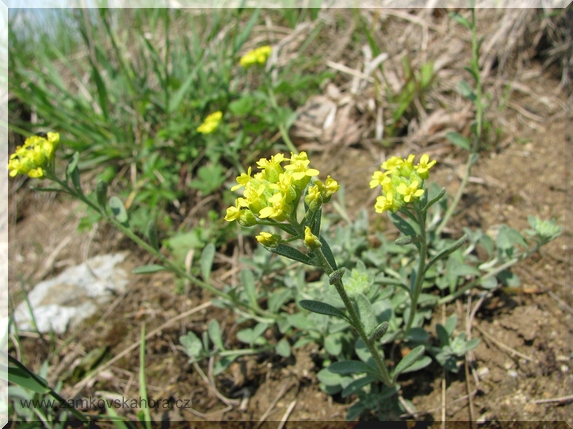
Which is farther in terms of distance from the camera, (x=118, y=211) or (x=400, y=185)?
(x=118, y=211)

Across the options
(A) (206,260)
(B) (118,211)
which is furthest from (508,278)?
(B) (118,211)

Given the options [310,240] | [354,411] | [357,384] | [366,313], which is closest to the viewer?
[310,240]

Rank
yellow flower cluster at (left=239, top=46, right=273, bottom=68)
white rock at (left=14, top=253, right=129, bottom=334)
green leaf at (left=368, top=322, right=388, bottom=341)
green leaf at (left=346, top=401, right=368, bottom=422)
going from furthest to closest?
yellow flower cluster at (left=239, top=46, right=273, bottom=68) → white rock at (left=14, top=253, right=129, bottom=334) → green leaf at (left=346, top=401, right=368, bottom=422) → green leaf at (left=368, top=322, right=388, bottom=341)

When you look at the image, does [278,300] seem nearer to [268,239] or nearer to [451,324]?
[451,324]

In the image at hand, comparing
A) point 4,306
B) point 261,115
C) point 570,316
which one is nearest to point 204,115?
point 261,115

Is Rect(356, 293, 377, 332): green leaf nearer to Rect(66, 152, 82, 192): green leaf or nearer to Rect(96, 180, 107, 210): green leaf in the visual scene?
Rect(96, 180, 107, 210): green leaf

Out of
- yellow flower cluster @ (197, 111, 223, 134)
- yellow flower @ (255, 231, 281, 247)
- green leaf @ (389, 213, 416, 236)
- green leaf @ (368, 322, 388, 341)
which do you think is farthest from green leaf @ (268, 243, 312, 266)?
yellow flower cluster @ (197, 111, 223, 134)

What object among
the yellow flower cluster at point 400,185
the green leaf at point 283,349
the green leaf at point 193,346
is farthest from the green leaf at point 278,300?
the yellow flower cluster at point 400,185
